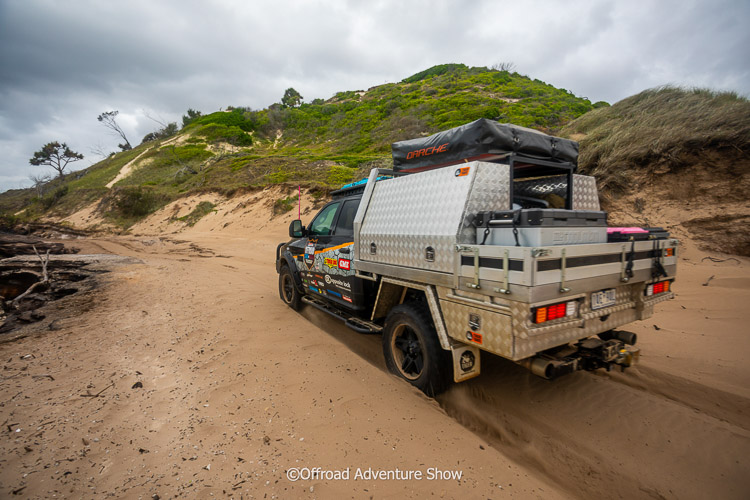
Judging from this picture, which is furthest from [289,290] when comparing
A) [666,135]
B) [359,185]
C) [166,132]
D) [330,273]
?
[166,132]

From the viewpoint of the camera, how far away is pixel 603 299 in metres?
2.71

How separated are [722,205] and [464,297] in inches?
342

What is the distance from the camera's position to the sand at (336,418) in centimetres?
221

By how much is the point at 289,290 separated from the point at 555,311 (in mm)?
4638

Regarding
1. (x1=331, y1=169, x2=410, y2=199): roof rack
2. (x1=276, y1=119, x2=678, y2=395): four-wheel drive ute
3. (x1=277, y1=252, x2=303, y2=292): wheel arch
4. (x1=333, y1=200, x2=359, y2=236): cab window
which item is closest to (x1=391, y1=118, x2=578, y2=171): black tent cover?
(x1=276, y1=119, x2=678, y2=395): four-wheel drive ute

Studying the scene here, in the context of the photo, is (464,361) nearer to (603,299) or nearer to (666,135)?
Result: (603,299)

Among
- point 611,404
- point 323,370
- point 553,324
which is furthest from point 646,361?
point 323,370

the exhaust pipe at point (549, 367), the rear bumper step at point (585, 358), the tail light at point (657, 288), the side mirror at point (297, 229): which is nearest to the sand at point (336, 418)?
the rear bumper step at point (585, 358)

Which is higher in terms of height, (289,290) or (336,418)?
(289,290)

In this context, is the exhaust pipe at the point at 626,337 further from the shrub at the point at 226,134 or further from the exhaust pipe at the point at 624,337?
the shrub at the point at 226,134

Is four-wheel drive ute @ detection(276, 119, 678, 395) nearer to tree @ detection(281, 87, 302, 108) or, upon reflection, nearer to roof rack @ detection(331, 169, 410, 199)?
roof rack @ detection(331, 169, 410, 199)

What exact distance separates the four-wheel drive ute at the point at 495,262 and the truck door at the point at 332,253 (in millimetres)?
234

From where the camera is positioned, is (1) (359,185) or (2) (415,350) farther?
(1) (359,185)

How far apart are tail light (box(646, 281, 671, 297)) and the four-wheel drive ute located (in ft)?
0.04
